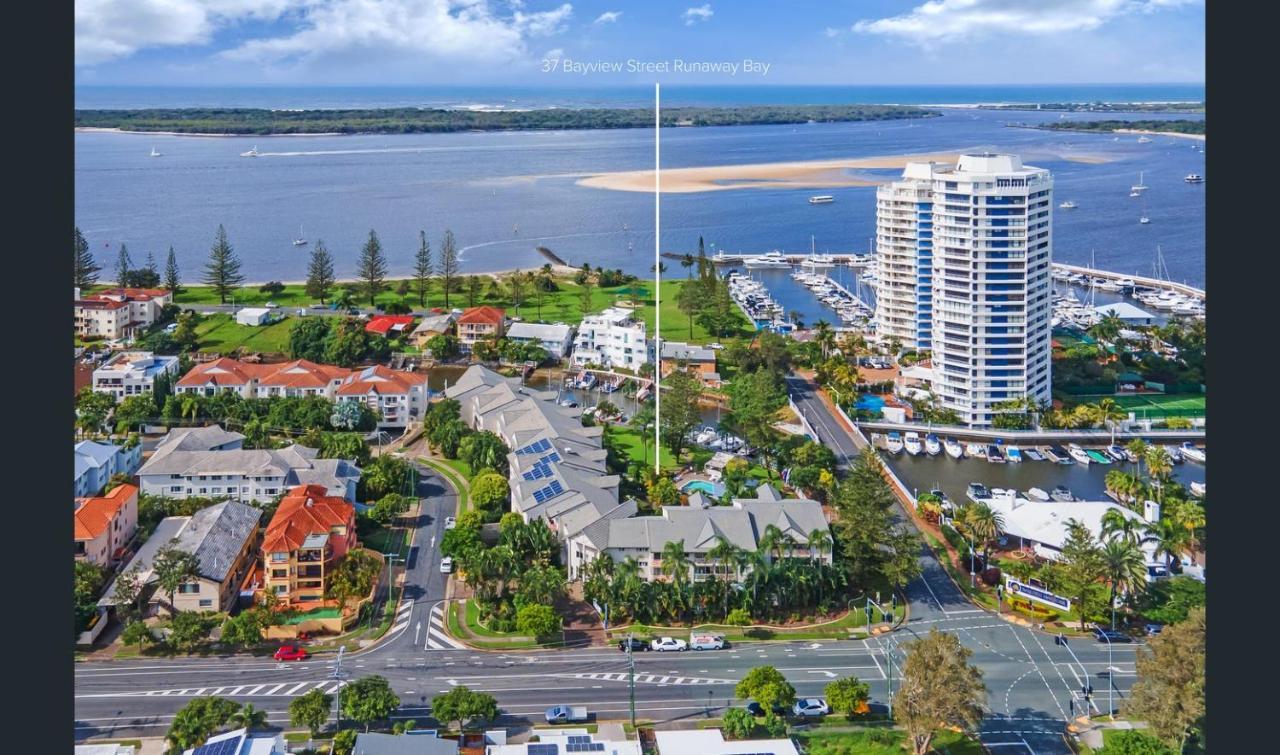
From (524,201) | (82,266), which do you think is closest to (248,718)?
(82,266)

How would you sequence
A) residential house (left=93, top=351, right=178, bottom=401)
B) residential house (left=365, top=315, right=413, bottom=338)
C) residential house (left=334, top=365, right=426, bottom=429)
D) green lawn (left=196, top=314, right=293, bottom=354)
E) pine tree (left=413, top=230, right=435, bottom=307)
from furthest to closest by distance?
pine tree (left=413, top=230, right=435, bottom=307) < residential house (left=365, top=315, right=413, bottom=338) < green lawn (left=196, top=314, right=293, bottom=354) < residential house (left=93, top=351, right=178, bottom=401) < residential house (left=334, top=365, right=426, bottom=429)

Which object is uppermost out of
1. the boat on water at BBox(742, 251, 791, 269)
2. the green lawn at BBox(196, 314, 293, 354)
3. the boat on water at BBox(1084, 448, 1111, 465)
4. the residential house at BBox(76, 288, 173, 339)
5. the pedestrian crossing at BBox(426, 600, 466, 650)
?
the boat on water at BBox(742, 251, 791, 269)

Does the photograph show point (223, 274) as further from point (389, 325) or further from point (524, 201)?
Result: point (524, 201)

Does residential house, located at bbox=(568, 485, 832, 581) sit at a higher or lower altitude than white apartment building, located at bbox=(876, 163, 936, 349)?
lower

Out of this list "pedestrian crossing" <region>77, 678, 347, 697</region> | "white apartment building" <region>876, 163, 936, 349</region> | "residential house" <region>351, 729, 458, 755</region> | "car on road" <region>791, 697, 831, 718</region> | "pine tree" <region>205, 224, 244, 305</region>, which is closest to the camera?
"residential house" <region>351, 729, 458, 755</region>

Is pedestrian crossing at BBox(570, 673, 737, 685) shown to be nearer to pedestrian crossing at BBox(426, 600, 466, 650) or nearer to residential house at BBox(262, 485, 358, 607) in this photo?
pedestrian crossing at BBox(426, 600, 466, 650)

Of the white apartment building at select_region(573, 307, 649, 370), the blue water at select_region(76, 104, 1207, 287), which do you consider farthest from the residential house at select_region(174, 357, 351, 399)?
the blue water at select_region(76, 104, 1207, 287)
